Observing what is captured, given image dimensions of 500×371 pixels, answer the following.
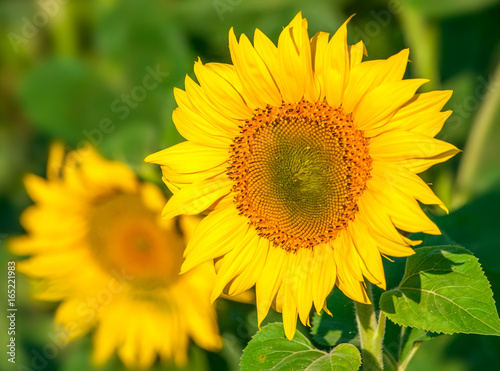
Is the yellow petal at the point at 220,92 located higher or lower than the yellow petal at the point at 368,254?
higher

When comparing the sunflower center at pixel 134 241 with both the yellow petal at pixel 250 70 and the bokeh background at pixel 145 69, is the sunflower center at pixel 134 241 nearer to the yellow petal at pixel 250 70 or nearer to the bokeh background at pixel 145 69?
the bokeh background at pixel 145 69

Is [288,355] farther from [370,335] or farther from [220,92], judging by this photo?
[220,92]

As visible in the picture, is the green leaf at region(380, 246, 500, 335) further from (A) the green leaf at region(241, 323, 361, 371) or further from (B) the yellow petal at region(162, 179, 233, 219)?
(B) the yellow petal at region(162, 179, 233, 219)

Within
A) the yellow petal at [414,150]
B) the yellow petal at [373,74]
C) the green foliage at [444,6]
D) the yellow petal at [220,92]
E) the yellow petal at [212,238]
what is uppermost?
the green foliage at [444,6]

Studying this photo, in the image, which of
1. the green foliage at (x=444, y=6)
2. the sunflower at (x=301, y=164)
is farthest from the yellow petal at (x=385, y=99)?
the green foliage at (x=444, y=6)

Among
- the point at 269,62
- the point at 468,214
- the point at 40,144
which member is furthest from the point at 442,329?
the point at 40,144

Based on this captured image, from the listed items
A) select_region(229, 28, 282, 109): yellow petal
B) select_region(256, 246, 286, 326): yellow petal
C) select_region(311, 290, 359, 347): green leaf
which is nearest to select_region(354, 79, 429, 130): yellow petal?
select_region(229, 28, 282, 109): yellow petal

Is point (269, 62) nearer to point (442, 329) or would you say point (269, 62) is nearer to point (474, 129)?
point (442, 329)
